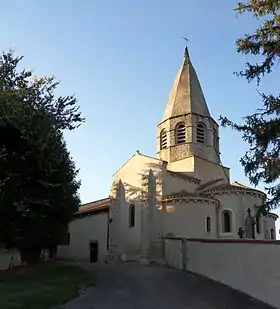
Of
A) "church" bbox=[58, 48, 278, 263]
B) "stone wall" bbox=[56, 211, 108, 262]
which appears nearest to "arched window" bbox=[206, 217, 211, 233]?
"church" bbox=[58, 48, 278, 263]

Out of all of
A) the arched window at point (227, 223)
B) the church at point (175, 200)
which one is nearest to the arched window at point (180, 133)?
the church at point (175, 200)

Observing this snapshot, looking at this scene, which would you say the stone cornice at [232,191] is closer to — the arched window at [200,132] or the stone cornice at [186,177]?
the stone cornice at [186,177]

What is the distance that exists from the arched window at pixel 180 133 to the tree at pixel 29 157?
1625cm

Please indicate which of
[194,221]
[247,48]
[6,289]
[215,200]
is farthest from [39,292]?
[215,200]

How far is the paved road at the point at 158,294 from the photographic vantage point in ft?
55.1

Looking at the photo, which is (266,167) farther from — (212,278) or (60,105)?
(60,105)

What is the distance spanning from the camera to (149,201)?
1300 inches

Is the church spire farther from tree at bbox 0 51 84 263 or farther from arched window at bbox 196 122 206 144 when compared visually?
tree at bbox 0 51 84 263

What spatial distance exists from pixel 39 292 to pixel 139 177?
18898 millimetres

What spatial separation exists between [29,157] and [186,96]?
22449mm

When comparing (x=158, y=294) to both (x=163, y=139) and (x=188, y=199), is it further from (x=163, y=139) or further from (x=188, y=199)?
(x=163, y=139)

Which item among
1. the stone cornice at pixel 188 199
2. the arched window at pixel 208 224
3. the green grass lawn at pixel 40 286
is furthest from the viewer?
the arched window at pixel 208 224

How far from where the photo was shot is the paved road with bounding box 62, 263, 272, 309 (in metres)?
16.8

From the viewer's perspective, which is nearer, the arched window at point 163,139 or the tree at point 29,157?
the tree at point 29,157
